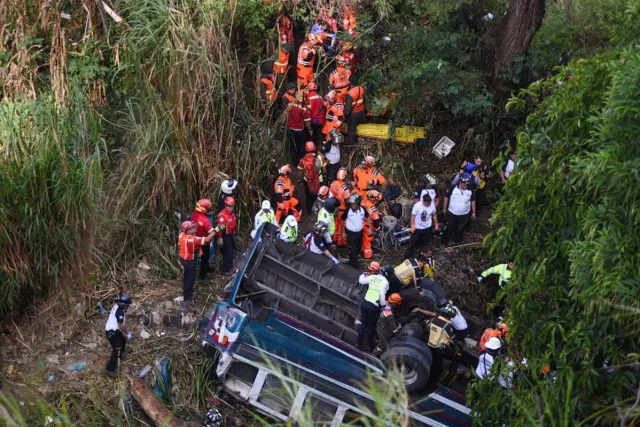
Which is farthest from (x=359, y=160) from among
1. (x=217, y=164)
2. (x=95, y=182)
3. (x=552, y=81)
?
(x=552, y=81)

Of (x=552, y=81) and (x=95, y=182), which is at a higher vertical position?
(x=552, y=81)

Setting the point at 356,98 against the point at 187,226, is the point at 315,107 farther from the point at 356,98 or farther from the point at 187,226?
the point at 187,226

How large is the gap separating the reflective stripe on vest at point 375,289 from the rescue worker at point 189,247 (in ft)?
8.27

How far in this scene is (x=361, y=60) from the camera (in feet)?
46.6

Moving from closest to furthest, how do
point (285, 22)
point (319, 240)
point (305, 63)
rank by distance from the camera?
point (319, 240), point (305, 63), point (285, 22)

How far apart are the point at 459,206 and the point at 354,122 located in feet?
8.67

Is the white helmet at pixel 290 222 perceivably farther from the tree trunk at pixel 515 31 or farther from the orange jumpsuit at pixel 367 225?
the tree trunk at pixel 515 31

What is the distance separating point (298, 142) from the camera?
1316 centimetres

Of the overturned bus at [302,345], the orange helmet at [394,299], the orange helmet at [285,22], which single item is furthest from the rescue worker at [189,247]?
the orange helmet at [285,22]

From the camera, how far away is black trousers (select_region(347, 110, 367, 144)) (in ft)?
43.4

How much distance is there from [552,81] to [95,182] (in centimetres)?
673

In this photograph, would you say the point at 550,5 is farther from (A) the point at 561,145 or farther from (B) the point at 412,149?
(A) the point at 561,145

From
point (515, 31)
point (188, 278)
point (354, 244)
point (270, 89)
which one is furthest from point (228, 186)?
point (515, 31)

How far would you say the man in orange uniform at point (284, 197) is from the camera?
11.4 metres
